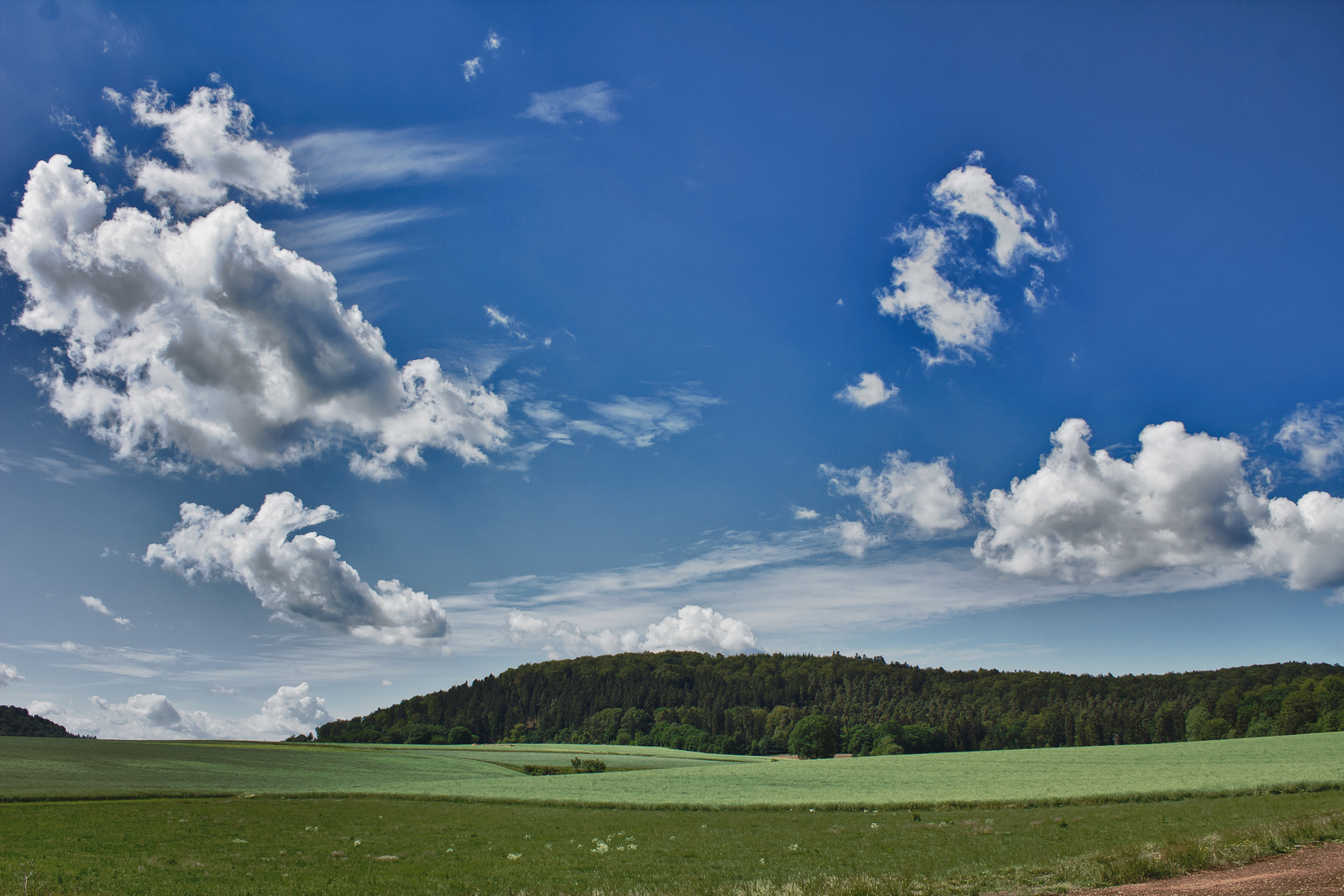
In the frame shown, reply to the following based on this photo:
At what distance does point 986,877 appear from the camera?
19.5 metres

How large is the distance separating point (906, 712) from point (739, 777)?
385 ft

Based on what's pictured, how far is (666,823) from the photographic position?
1528 inches

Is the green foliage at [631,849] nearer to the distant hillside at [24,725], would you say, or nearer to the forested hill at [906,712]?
the forested hill at [906,712]

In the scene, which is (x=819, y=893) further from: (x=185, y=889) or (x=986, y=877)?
(x=185, y=889)

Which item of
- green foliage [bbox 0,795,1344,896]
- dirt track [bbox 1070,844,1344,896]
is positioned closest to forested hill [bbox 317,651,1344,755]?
green foliage [bbox 0,795,1344,896]

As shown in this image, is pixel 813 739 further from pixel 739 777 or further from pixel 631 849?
pixel 631 849

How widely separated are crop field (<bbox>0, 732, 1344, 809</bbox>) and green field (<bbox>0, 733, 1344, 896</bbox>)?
1.38 ft

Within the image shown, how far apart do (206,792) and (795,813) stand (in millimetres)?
45789

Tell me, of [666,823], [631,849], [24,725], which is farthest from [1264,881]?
[24,725]

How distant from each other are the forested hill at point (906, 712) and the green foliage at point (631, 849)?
93.2m

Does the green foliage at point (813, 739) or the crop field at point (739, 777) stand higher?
the crop field at point (739, 777)

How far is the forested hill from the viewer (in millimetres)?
127375

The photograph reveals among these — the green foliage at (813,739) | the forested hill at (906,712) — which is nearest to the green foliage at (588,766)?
the green foliage at (813,739)

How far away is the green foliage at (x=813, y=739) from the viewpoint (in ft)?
374
